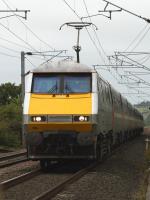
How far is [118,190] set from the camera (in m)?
13.8

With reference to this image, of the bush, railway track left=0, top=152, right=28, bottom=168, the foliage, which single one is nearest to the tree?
the foliage

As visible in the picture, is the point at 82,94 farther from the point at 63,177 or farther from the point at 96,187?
the point at 96,187

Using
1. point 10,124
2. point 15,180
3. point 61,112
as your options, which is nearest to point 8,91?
point 10,124

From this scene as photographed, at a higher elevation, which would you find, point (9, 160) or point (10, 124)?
point (10, 124)

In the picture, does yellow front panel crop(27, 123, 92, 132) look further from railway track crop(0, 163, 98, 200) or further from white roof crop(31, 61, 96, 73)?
white roof crop(31, 61, 96, 73)

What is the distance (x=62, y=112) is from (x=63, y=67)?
169 cm

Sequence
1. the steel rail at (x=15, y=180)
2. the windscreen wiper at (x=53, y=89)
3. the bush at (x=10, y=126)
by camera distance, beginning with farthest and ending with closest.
A: the bush at (x=10, y=126)
the windscreen wiper at (x=53, y=89)
the steel rail at (x=15, y=180)

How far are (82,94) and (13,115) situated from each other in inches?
1268

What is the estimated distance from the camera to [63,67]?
715 inches

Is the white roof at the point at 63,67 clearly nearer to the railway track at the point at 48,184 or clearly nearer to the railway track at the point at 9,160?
the railway track at the point at 48,184

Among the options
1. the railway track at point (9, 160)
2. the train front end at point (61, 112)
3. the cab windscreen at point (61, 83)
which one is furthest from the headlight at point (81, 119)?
the railway track at point (9, 160)

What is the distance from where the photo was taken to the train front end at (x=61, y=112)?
55.7ft

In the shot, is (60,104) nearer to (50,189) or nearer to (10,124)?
(50,189)

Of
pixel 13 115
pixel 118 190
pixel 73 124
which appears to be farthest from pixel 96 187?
pixel 13 115
